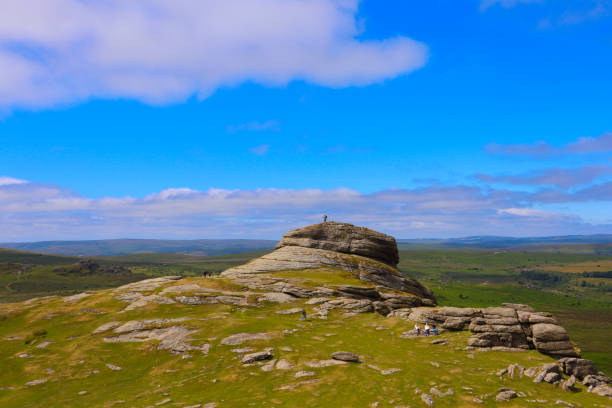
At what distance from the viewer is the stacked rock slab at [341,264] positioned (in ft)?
232

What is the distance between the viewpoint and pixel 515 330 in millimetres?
44281

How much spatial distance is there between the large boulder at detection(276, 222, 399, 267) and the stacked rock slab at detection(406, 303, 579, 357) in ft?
175

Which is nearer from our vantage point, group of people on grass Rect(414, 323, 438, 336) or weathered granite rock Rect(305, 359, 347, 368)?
weathered granite rock Rect(305, 359, 347, 368)

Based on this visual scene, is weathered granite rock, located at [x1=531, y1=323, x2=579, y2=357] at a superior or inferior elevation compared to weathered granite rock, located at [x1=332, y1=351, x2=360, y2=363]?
superior

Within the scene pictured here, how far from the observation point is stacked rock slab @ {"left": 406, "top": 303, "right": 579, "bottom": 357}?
4188 cm

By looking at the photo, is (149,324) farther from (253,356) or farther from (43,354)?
(253,356)

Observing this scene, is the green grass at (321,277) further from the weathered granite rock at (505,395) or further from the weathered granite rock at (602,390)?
the weathered granite rock at (602,390)

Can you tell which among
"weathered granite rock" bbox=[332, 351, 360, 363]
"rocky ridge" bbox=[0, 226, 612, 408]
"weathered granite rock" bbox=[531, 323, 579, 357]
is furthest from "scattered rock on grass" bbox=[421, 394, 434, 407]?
"weathered granite rock" bbox=[531, 323, 579, 357]

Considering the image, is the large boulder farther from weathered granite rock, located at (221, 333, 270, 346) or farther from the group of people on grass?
weathered granite rock, located at (221, 333, 270, 346)

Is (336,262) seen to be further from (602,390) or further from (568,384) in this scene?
(602,390)

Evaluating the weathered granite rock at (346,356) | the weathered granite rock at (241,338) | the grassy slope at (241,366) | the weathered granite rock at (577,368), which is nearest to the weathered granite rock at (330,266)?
the grassy slope at (241,366)

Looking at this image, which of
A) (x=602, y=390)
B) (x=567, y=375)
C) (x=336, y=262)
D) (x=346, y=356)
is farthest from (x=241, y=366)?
(x=336, y=262)

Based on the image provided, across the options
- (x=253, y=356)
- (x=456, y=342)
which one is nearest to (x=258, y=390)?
(x=253, y=356)

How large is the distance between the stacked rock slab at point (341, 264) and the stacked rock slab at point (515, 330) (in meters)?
17.7
